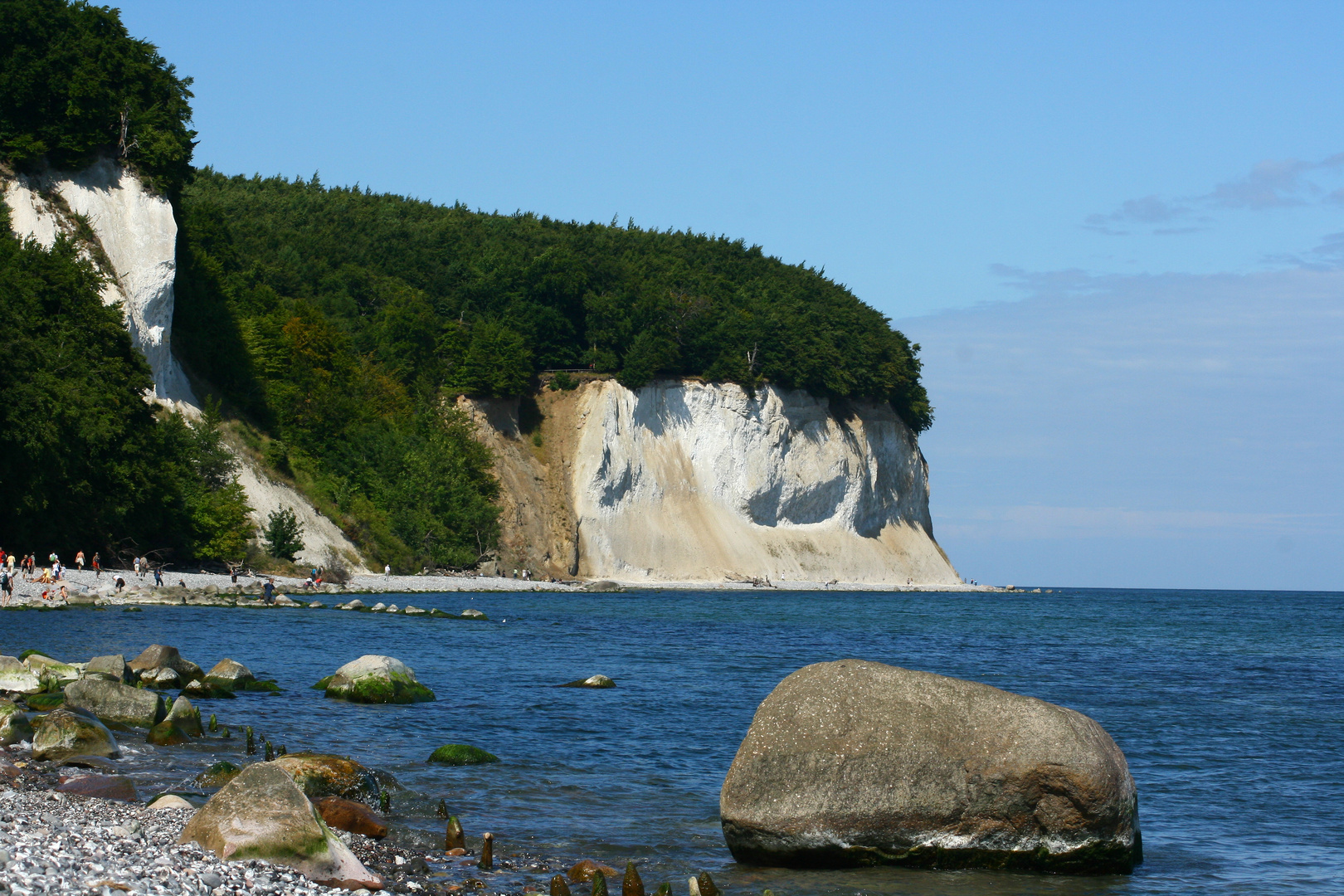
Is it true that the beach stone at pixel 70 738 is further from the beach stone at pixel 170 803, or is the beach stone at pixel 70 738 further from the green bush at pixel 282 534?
the green bush at pixel 282 534

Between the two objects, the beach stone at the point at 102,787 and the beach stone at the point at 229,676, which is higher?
the beach stone at the point at 102,787

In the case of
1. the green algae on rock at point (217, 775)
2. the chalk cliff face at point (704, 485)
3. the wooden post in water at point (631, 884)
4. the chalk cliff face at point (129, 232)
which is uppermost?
the chalk cliff face at point (129, 232)

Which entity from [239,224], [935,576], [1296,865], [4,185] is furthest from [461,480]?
[1296,865]

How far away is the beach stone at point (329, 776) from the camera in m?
13.1

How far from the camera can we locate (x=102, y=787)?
12453 mm

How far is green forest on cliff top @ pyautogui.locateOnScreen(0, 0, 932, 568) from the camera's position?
58.4m

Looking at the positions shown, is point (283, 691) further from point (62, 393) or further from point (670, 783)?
point (62, 393)

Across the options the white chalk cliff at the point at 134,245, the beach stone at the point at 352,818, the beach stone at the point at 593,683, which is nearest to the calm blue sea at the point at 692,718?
the beach stone at the point at 593,683

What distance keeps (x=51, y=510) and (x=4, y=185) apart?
19.8 m

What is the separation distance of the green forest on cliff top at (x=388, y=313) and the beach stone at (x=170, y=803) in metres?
38.0

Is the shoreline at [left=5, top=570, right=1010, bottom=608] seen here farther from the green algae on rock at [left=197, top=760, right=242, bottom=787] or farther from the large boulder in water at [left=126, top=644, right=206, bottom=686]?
the green algae on rock at [left=197, top=760, right=242, bottom=787]

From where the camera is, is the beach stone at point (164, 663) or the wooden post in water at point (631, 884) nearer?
the wooden post in water at point (631, 884)

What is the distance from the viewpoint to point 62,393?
Answer: 45.9 m

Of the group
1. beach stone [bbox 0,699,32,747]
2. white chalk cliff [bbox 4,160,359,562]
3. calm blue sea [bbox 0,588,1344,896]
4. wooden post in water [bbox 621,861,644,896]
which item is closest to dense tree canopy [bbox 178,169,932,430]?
white chalk cliff [bbox 4,160,359,562]
